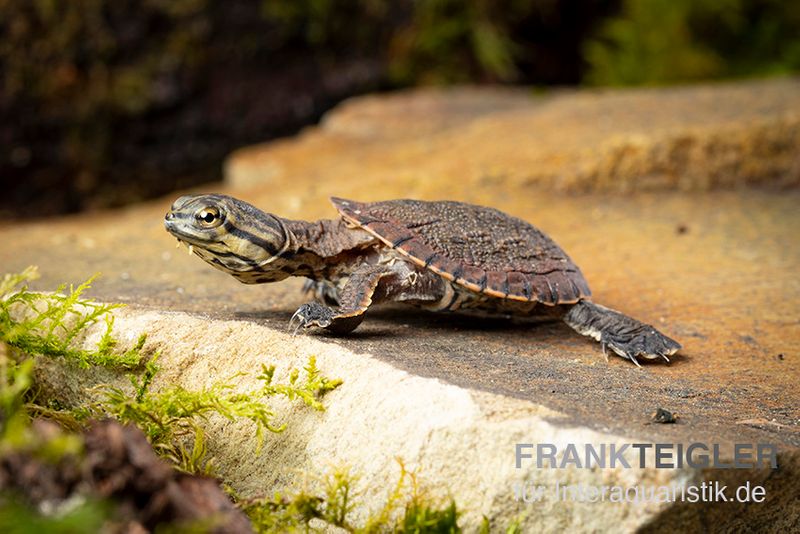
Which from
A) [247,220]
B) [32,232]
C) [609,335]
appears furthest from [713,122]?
[32,232]

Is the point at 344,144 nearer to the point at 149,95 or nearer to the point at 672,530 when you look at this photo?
the point at 149,95

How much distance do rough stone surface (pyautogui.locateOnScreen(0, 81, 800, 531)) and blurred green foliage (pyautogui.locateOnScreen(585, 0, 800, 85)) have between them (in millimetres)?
5452

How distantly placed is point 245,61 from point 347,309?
8.55m

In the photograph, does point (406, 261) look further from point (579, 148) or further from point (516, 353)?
point (579, 148)

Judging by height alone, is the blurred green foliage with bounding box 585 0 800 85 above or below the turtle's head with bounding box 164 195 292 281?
below

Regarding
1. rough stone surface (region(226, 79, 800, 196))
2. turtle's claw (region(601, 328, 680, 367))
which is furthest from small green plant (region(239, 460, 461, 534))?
rough stone surface (region(226, 79, 800, 196))

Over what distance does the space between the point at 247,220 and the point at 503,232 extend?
138cm

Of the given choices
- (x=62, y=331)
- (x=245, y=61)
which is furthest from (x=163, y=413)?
(x=245, y=61)

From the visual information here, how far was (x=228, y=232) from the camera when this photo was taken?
154 inches

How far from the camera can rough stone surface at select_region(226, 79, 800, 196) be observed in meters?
7.83

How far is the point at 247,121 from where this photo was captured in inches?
467

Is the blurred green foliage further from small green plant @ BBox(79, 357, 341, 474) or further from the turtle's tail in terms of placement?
small green plant @ BBox(79, 357, 341, 474)

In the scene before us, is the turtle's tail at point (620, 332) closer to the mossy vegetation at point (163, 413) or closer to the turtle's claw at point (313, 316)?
the turtle's claw at point (313, 316)

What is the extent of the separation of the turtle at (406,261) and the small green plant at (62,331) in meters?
0.54
